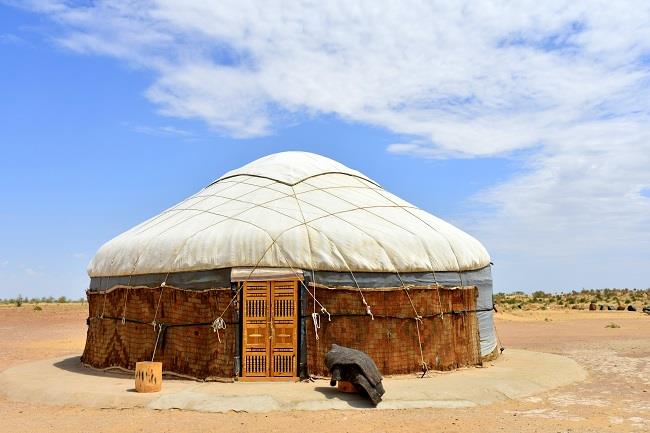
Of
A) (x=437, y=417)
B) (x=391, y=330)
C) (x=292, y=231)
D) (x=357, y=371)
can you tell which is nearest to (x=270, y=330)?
(x=292, y=231)

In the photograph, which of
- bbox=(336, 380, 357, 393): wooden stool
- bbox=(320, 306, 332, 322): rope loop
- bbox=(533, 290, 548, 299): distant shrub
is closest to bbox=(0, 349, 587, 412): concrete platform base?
bbox=(336, 380, 357, 393): wooden stool

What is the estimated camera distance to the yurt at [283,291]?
821 centimetres

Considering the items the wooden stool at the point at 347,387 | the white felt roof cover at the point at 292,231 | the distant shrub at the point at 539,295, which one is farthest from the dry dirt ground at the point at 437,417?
the distant shrub at the point at 539,295

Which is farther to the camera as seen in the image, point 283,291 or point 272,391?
point 283,291

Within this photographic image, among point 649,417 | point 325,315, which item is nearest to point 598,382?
point 649,417

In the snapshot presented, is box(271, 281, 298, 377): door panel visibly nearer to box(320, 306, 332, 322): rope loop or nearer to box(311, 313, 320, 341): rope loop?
box(311, 313, 320, 341): rope loop

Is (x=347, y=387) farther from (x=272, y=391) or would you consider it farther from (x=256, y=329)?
(x=256, y=329)

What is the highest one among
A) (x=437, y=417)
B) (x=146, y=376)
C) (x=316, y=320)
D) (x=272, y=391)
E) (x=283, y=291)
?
(x=283, y=291)

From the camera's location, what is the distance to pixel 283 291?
325 inches

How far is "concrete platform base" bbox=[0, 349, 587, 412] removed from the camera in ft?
23.1

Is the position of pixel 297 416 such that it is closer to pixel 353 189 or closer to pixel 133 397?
pixel 133 397

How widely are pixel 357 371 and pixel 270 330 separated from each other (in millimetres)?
1450

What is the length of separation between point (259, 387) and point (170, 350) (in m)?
1.56

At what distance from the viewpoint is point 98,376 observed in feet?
29.3
